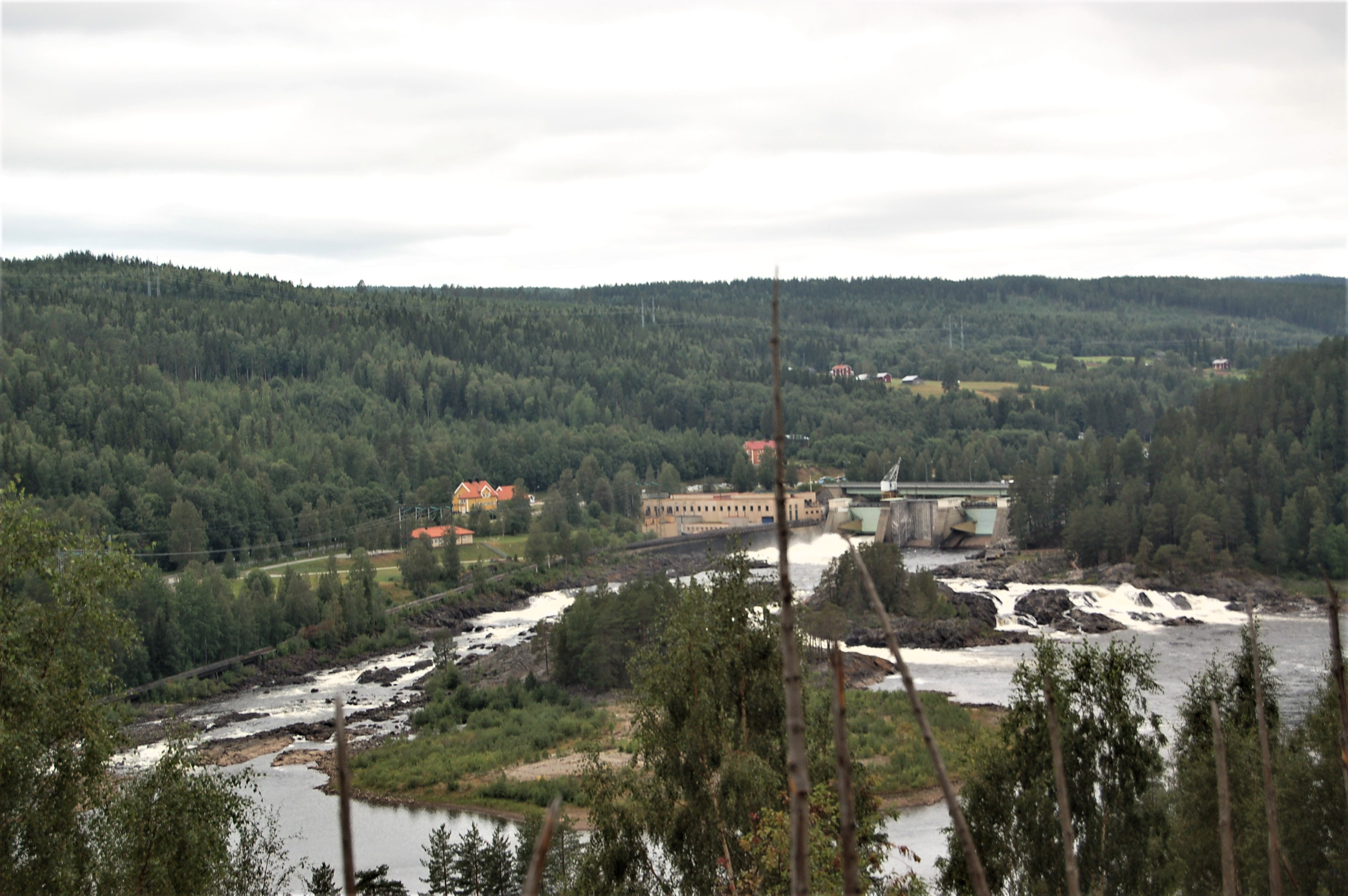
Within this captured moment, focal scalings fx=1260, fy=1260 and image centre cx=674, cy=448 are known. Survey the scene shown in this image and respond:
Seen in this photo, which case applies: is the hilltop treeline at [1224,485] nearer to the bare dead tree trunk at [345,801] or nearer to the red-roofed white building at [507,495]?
the red-roofed white building at [507,495]

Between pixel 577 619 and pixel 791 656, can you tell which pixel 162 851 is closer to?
pixel 791 656

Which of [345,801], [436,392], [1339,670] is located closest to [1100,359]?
[436,392]

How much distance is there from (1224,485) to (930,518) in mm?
19645

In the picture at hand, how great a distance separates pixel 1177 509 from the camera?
5869 centimetres

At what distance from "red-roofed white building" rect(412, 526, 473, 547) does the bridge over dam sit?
2176 centimetres

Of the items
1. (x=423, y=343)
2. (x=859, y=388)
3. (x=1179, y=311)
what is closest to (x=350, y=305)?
(x=423, y=343)

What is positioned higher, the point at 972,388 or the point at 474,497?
the point at 972,388

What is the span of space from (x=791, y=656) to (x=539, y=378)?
11592 cm

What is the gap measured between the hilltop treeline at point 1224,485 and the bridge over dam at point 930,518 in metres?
4.93

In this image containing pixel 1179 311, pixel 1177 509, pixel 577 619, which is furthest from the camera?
pixel 1179 311

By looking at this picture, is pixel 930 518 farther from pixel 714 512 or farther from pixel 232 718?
pixel 232 718

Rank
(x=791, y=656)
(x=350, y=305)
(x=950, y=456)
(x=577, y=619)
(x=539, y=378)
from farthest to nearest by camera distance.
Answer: (x=350, y=305) < (x=539, y=378) < (x=950, y=456) < (x=577, y=619) < (x=791, y=656)

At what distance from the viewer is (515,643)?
4494cm

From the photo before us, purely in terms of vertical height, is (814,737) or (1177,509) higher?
(814,737)
